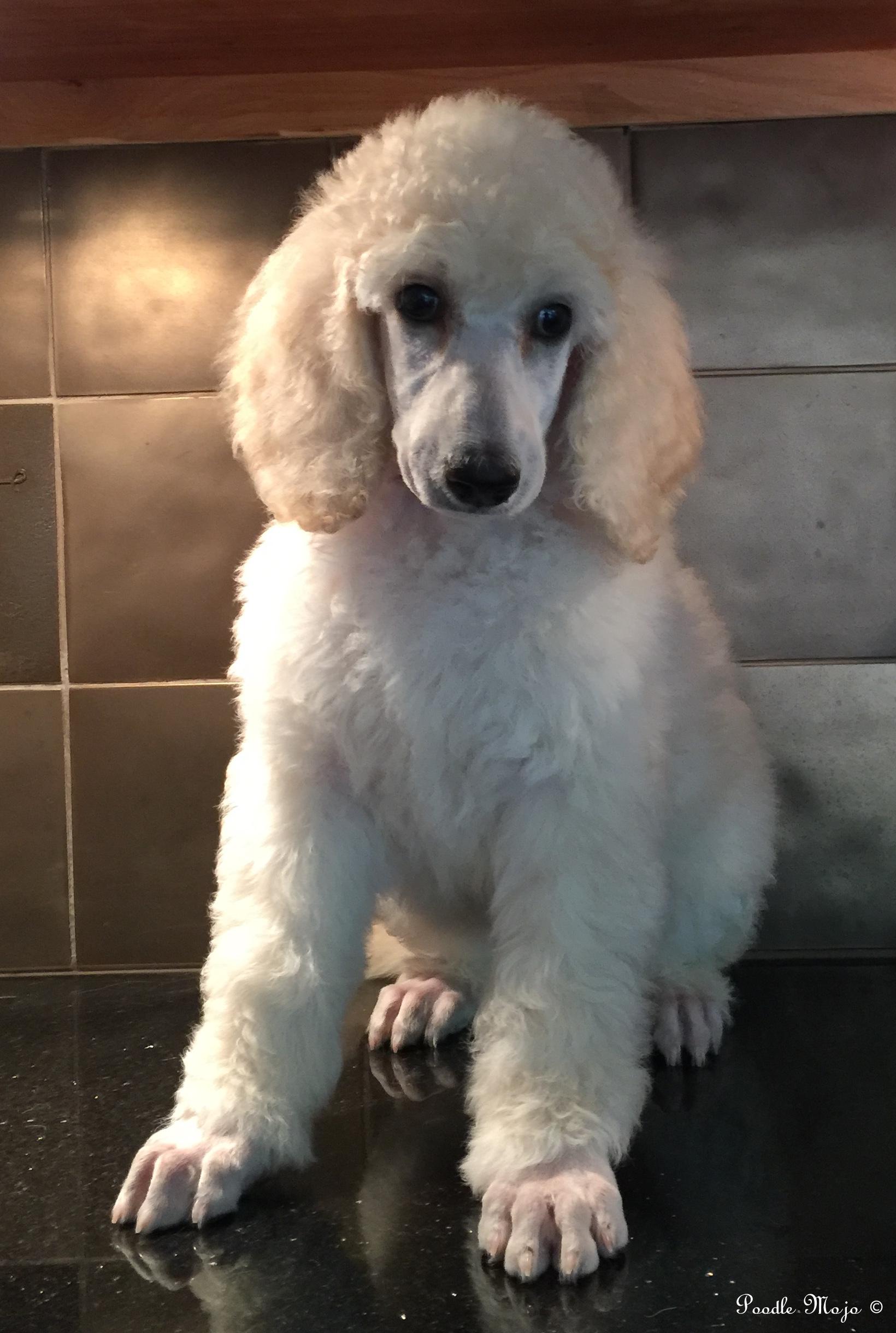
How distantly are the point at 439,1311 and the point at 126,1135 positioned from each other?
1.71ft

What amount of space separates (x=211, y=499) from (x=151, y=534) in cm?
11

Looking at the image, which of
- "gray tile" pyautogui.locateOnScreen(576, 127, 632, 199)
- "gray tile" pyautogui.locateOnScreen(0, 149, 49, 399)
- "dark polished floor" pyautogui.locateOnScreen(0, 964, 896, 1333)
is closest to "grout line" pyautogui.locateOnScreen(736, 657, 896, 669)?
"dark polished floor" pyautogui.locateOnScreen(0, 964, 896, 1333)

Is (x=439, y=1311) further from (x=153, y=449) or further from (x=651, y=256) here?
(x=153, y=449)

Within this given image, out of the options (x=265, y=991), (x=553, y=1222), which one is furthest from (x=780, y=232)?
(x=553, y=1222)

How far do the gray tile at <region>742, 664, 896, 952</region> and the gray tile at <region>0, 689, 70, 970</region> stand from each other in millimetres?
1148

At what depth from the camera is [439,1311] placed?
1.09 meters

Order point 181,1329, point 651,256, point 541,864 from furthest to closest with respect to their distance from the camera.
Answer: point 651,256, point 541,864, point 181,1329

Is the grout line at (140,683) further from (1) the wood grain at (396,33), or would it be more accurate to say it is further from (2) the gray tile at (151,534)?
(1) the wood grain at (396,33)

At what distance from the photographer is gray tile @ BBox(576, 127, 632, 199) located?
6.56ft

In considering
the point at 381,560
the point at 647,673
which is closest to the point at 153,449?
the point at 381,560

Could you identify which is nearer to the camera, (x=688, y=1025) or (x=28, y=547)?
(x=688, y=1025)

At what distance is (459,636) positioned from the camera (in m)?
1.35

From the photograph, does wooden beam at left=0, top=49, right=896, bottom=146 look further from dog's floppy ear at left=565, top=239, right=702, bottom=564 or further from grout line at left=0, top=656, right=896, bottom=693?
grout line at left=0, top=656, right=896, bottom=693

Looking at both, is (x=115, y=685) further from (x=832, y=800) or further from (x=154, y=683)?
(x=832, y=800)
